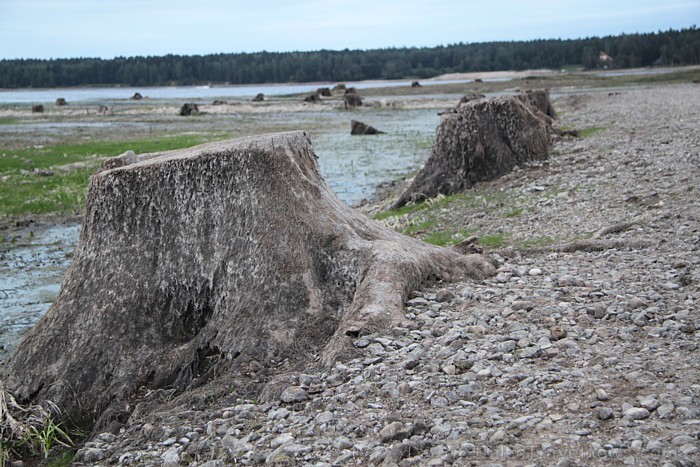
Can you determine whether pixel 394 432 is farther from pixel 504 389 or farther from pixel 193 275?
pixel 193 275

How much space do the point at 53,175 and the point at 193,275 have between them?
905 inches

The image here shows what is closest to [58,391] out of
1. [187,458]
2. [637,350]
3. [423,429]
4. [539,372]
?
[187,458]

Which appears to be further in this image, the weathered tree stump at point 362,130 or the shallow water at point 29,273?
the weathered tree stump at point 362,130

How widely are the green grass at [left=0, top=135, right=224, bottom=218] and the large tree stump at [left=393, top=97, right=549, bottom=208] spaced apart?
1106cm

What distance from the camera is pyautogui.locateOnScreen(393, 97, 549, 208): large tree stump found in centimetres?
2112

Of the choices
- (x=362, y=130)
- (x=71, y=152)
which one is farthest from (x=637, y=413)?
(x=362, y=130)

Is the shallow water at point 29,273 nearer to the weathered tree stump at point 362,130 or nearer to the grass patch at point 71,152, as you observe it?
the grass patch at point 71,152

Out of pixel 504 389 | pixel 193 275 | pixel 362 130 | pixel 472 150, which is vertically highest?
pixel 472 150

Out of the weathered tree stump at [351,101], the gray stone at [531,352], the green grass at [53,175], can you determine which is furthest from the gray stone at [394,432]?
the weathered tree stump at [351,101]

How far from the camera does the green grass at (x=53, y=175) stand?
2433cm

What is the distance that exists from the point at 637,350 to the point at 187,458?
167 inches

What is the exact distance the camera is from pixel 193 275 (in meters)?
9.54

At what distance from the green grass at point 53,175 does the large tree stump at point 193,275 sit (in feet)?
49.4

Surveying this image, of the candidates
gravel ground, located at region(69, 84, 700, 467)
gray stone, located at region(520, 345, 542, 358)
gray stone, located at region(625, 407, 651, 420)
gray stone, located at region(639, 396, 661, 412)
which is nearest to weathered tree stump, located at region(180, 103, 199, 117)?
gravel ground, located at region(69, 84, 700, 467)
